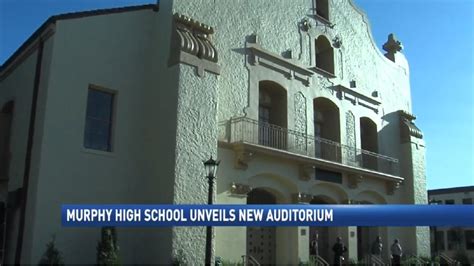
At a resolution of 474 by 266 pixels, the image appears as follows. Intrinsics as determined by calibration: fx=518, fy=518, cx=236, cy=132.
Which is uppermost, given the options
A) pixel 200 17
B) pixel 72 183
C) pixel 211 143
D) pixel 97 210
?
pixel 200 17

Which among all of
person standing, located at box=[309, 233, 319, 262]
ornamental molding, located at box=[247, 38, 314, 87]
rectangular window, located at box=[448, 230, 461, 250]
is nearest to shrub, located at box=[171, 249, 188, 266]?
person standing, located at box=[309, 233, 319, 262]

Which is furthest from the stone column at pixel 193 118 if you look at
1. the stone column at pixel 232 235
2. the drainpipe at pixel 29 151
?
the drainpipe at pixel 29 151

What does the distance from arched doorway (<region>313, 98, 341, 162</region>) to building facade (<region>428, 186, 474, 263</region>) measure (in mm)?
27263

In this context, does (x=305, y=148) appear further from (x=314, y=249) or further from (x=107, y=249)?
(x=107, y=249)

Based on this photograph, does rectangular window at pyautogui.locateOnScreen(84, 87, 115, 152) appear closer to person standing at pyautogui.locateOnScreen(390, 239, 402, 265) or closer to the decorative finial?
person standing at pyautogui.locateOnScreen(390, 239, 402, 265)

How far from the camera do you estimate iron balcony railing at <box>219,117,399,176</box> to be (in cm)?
1905

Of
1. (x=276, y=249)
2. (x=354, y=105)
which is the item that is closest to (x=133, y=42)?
(x=276, y=249)

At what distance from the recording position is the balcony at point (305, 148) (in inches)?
747

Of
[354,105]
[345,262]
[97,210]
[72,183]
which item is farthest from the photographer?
[354,105]

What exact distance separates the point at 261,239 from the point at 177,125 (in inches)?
250

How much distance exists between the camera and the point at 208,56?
18047 mm

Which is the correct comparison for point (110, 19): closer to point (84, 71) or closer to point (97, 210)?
point (84, 71)

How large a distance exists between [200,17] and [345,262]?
470 inches

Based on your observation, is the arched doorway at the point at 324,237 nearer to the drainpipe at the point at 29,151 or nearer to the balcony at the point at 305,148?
the balcony at the point at 305,148
